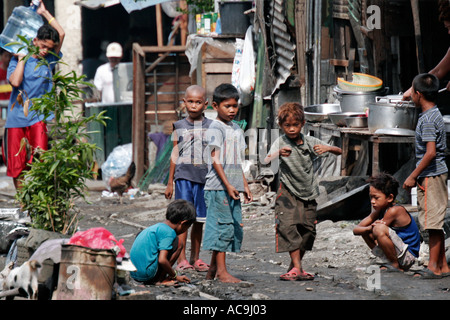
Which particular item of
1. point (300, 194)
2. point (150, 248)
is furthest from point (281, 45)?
point (150, 248)

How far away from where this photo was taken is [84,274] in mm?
4539

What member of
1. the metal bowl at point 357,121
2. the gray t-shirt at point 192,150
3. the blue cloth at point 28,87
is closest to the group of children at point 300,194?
the gray t-shirt at point 192,150

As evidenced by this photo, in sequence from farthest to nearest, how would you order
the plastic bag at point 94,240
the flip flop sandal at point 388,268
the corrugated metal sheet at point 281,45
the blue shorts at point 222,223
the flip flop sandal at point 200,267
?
the corrugated metal sheet at point 281,45 → the flip flop sandal at point 200,267 → the flip flop sandal at point 388,268 → the blue shorts at point 222,223 → the plastic bag at point 94,240

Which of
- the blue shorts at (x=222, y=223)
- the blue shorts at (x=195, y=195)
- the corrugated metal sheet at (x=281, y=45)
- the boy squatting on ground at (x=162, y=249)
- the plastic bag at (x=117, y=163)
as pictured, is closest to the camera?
the boy squatting on ground at (x=162, y=249)

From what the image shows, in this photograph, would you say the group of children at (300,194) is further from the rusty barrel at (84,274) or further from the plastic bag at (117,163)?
the plastic bag at (117,163)

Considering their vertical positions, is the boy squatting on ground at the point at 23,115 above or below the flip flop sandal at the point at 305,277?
above

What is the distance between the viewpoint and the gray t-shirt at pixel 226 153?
19.1 feet

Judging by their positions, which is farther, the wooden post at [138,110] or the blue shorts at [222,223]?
the wooden post at [138,110]

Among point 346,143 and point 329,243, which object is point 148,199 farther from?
point 329,243

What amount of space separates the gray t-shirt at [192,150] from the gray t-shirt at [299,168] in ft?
2.48

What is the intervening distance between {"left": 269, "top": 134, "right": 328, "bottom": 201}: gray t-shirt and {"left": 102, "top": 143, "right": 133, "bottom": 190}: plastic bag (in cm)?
794

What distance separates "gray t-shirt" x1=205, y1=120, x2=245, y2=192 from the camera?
19.1 ft

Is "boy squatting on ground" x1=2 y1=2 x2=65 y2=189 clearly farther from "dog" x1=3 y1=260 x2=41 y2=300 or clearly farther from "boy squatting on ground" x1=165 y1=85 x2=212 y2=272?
"dog" x1=3 y1=260 x2=41 y2=300
